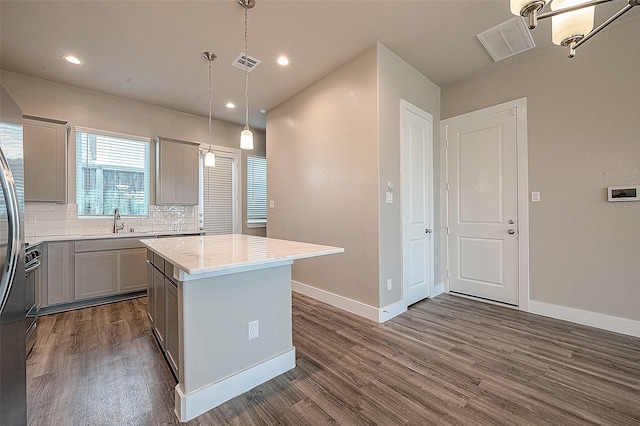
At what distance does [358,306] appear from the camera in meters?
3.04

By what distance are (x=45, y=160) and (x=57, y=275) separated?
4.56 feet

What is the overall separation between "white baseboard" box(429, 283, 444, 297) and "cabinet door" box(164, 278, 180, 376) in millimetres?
3093

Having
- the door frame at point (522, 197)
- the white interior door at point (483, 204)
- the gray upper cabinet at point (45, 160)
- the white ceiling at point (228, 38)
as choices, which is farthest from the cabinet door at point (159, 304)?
the door frame at point (522, 197)

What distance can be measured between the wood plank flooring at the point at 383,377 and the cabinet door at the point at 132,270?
779mm

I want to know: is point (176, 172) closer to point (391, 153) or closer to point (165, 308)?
point (165, 308)

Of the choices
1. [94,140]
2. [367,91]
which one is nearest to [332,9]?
[367,91]

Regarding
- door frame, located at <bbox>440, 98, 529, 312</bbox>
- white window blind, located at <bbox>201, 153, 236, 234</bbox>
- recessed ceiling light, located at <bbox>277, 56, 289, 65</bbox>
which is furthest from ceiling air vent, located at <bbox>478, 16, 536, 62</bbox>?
white window blind, located at <bbox>201, 153, 236, 234</bbox>

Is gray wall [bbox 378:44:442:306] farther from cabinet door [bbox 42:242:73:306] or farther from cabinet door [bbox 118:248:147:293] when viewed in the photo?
cabinet door [bbox 42:242:73:306]

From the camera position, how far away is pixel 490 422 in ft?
4.92

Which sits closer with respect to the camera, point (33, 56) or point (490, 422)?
point (490, 422)

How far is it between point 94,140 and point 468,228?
537cm

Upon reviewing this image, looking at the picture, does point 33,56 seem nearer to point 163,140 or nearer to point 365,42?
point 163,140

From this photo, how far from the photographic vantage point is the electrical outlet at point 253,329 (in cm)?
181

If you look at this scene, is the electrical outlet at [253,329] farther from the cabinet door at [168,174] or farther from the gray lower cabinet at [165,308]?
the cabinet door at [168,174]
